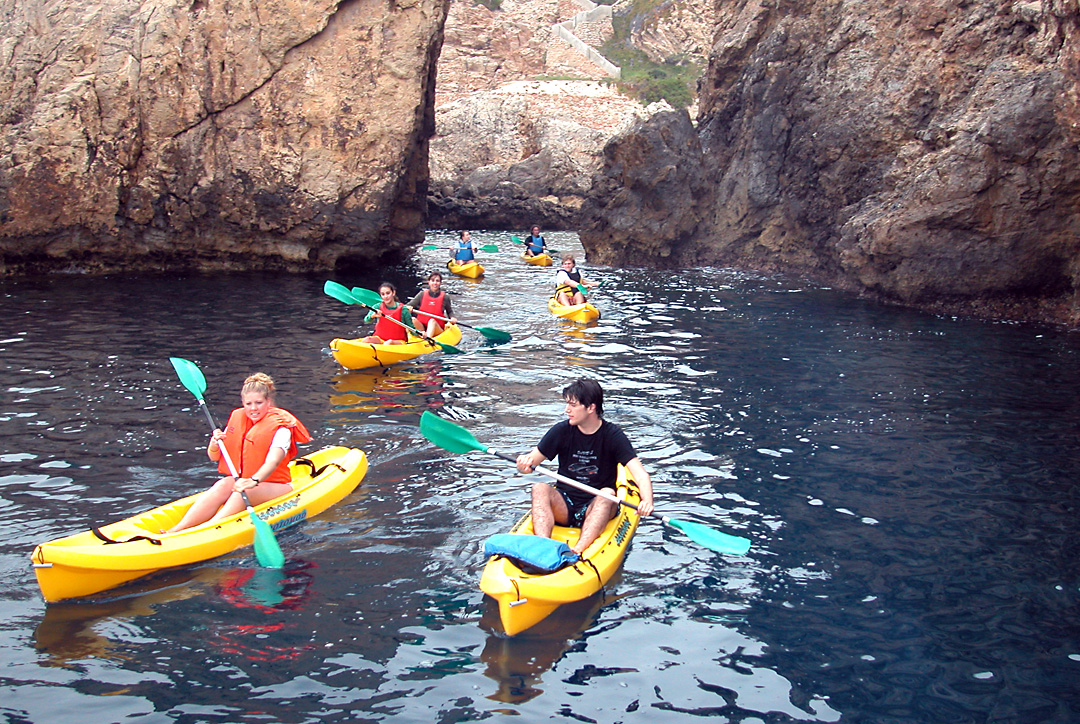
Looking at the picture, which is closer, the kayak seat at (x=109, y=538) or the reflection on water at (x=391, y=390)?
the kayak seat at (x=109, y=538)

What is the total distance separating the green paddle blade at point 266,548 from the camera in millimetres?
5438

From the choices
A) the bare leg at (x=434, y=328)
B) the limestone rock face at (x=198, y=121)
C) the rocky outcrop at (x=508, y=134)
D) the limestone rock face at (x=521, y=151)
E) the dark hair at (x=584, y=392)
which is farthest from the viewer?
the rocky outcrop at (x=508, y=134)

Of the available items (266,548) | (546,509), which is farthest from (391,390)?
(546,509)

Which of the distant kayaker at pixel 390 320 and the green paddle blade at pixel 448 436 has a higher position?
the distant kayaker at pixel 390 320

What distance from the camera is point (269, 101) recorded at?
18.4m

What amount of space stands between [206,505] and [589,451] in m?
2.75

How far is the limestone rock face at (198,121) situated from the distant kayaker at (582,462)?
14.4 m

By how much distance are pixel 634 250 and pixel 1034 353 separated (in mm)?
12244

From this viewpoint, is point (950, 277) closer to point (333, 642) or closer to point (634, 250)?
point (634, 250)

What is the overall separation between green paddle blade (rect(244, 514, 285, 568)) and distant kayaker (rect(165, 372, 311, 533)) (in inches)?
16.4

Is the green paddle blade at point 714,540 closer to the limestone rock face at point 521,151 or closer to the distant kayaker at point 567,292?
the distant kayaker at point 567,292

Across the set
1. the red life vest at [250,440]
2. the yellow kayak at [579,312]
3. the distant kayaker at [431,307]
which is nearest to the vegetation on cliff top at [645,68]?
the yellow kayak at [579,312]

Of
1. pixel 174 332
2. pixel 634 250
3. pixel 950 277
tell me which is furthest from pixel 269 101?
pixel 950 277

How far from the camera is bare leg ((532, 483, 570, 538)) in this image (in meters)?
5.62
